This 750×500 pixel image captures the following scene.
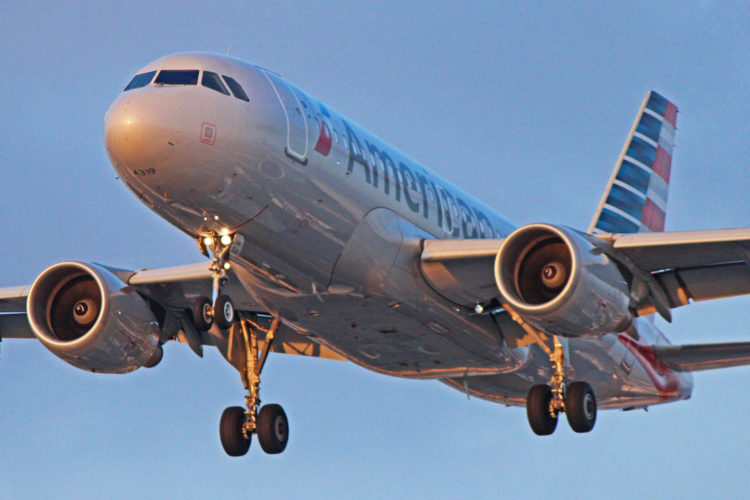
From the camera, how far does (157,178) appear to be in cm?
2173

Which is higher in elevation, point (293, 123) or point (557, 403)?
point (293, 123)

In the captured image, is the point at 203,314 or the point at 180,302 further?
the point at 180,302

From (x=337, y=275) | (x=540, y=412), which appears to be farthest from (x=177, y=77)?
(x=540, y=412)

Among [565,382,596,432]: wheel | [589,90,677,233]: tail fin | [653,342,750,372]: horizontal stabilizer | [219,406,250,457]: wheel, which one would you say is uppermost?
[589,90,677,233]: tail fin

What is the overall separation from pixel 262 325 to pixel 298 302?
4202 millimetres

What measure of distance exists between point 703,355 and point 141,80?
15.4 meters

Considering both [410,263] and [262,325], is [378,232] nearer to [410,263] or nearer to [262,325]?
[410,263]

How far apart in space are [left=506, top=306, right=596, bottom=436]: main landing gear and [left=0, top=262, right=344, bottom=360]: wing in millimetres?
5203

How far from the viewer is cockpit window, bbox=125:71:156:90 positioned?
22.4 meters

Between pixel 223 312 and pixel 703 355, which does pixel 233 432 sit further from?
pixel 703 355

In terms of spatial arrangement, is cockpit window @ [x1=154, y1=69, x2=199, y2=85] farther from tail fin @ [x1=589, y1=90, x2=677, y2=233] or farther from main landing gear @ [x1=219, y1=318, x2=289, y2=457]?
tail fin @ [x1=589, y1=90, x2=677, y2=233]

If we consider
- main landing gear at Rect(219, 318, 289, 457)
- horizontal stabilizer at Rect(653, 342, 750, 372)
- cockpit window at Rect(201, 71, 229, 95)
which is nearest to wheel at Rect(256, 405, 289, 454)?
main landing gear at Rect(219, 318, 289, 457)

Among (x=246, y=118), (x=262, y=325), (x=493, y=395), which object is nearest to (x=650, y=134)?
(x=493, y=395)

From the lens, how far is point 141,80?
22562 mm
